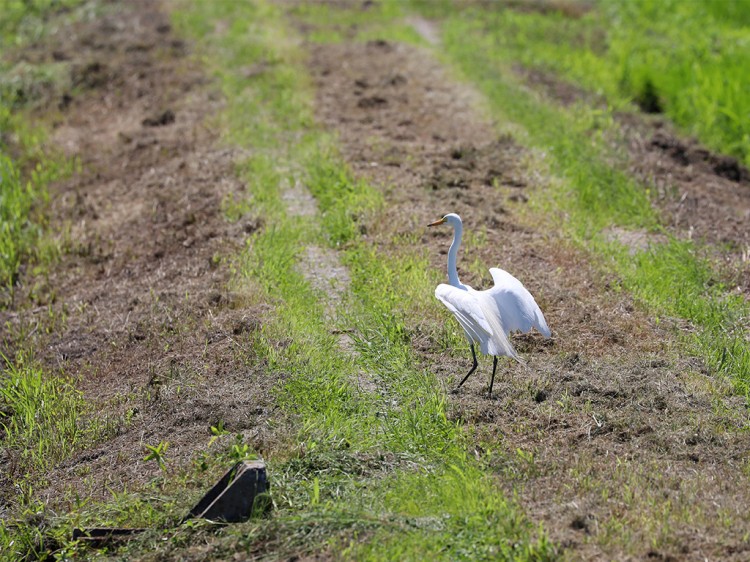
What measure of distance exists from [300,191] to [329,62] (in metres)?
5.41

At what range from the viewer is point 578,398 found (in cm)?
669

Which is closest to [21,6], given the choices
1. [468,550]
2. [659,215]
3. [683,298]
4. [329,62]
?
[329,62]

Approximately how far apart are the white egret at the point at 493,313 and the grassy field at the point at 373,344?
0.51 m

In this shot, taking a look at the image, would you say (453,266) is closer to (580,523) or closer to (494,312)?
(494,312)

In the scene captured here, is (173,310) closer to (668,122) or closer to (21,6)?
(668,122)

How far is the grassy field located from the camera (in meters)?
5.46

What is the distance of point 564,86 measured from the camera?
14555 mm

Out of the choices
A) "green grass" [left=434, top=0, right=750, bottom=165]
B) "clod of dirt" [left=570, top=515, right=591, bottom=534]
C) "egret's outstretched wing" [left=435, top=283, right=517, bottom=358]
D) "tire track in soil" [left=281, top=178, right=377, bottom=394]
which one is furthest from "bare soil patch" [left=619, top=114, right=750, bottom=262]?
"clod of dirt" [left=570, top=515, right=591, bottom=534]

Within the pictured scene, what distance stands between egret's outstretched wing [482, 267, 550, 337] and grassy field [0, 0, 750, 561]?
1.70 ft

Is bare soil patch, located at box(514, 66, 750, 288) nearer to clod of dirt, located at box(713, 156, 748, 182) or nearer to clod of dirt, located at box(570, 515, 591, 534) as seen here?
clod of dirt, located at box(713, 156, 748, 182)

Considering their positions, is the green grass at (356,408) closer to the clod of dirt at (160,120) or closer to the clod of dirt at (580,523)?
the clod of dirt at (580,523)

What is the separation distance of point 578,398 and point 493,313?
0.89 m

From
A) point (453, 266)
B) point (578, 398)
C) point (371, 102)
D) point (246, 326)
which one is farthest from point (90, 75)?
point (578, 398)

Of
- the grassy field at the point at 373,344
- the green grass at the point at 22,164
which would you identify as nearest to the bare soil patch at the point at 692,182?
the grassy field at the point at 373,344
